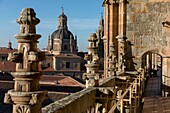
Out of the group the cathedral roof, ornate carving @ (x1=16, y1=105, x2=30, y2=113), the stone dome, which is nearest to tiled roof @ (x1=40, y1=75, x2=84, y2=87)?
the stone dome

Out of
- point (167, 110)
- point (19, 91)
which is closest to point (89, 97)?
point (19, 91)

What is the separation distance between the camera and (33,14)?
10.2 feet

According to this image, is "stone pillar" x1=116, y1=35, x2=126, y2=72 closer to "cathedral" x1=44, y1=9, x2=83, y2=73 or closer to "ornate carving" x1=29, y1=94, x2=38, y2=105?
"ornate carving" x1=29, y1=94, x2=38, y2=105

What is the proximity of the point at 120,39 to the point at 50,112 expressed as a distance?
952 cm

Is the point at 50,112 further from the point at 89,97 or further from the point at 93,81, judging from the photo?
the point at 93,81

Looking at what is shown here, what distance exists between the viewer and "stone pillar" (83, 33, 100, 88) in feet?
20.3

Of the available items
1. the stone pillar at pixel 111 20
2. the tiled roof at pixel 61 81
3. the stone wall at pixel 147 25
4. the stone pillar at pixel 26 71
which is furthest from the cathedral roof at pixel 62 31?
the stone pillar at pixel 26 71

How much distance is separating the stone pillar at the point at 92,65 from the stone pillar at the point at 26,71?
317 cm

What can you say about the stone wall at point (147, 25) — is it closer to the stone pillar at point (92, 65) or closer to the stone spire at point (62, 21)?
the stone pillar at point (92, 65)

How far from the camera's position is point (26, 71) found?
116 inches

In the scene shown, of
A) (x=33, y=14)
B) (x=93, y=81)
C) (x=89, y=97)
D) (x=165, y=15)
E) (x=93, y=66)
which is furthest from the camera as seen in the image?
(x=165, y=15)

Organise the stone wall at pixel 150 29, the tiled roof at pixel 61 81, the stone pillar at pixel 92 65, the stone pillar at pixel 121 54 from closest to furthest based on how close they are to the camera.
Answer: the stone pillar at pixel 92 65 → the stone pillar at pixel 121 54 → the stone wall at pixel 150 29 → the tiled roof at pixel 61 81

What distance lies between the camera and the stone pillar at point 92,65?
6.19m

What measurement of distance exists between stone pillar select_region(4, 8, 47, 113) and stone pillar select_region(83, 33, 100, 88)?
3.17 metres
